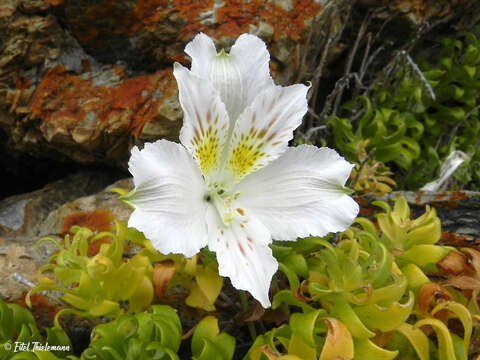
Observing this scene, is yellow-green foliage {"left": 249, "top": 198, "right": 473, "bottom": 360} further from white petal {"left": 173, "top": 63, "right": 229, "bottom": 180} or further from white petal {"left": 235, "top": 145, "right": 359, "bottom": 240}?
white petal {"left": 173, "top": 63, "right": 229, "bottom": 180}

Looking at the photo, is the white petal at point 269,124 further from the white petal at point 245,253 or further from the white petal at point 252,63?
the white petal at point 245,253

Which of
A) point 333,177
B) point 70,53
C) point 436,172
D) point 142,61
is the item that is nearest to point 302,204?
point 333,177

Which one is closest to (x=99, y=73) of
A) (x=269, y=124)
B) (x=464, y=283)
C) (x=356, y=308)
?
(x=269, y=124)

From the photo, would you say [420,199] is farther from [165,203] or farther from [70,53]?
[70,53]

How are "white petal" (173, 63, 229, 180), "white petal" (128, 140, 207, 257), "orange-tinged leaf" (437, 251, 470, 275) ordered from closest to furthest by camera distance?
"white petal" (128, 140, 207, 257) < "white petal" (173, 63, 229, 180) < "orange-tinged leaf" (437, 251, 470, 275)

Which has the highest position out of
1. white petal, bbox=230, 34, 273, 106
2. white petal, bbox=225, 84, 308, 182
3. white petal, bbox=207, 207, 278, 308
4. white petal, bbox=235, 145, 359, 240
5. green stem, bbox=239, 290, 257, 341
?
white petal, bbox=230, 34, 273, 106

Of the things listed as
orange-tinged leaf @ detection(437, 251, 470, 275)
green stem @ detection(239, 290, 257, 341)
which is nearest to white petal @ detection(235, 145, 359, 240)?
green stem @ detection(239, 290, 257, 341)
